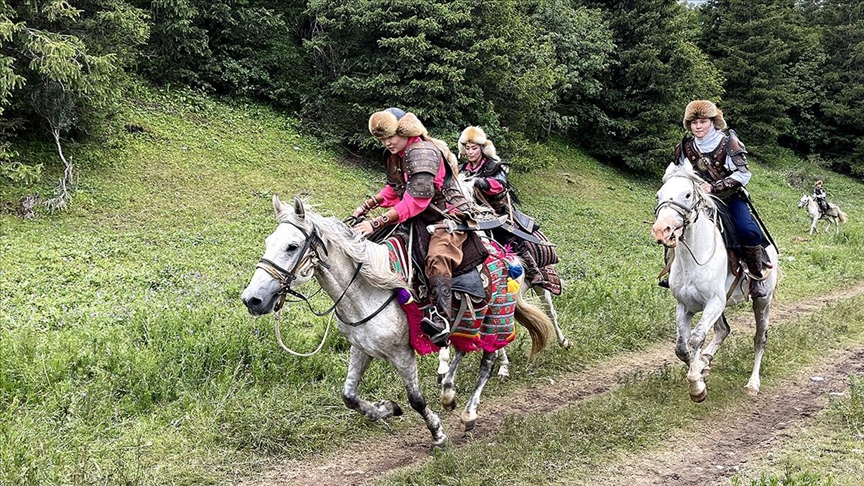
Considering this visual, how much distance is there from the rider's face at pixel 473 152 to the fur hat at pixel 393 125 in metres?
2.27

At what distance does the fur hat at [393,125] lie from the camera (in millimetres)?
4969

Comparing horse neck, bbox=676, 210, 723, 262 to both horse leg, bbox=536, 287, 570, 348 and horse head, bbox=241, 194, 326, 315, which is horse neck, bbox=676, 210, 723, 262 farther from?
horse head, bbox=241, 194, 326, 315

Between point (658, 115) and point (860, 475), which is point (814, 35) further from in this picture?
point (860, 475)

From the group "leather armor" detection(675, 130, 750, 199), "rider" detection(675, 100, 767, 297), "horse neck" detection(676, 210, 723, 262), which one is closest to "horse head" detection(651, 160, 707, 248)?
"horse neck" detection(676, 210, 723, 262)

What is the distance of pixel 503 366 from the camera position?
23.7 ft

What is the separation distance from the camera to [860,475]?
4480 mm

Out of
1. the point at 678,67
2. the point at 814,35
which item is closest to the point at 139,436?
the point at 678,67

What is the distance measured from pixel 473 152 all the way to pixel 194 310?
4.06 m

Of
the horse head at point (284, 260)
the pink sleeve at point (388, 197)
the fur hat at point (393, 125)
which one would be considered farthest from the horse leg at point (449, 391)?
the fur hat at point (393, 125)

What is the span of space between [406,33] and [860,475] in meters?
15.6

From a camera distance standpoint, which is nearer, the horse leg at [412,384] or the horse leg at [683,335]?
the horse leg at [412,384]

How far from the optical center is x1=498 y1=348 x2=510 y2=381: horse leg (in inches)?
281

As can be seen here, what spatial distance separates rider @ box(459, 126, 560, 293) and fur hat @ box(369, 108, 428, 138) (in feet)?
7.31

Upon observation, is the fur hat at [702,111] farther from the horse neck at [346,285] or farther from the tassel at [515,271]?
the horse neck at [346,285]
